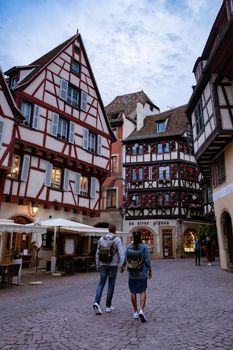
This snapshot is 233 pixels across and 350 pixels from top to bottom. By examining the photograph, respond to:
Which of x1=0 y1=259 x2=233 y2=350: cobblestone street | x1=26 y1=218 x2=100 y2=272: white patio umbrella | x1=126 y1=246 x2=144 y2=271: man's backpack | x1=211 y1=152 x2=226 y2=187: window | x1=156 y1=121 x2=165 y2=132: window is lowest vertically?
x1=0 y1=259 x2=233 y2=350: cobblestone street

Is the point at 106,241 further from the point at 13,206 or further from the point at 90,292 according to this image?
the point at 13,206

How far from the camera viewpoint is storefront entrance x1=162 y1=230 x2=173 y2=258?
31391 mm

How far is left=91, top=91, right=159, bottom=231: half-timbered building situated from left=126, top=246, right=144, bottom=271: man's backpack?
937 inches

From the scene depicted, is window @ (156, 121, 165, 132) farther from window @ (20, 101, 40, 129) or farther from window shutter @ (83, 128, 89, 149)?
window @ (20, 101, 40, 129)

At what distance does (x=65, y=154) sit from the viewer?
64.2 ft

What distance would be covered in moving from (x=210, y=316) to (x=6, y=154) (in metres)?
12.1

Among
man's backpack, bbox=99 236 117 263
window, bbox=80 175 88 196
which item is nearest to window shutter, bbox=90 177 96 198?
window, bbox=80 175 88 196

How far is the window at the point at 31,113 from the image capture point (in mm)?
17891

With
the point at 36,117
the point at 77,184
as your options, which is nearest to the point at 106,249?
the point at 36,117

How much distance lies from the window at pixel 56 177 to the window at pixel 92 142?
8.84ft

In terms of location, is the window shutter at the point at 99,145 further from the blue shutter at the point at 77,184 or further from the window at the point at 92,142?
the blue shutter at the point at 77,184

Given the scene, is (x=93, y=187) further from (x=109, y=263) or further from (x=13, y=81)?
(x=109, y=263)

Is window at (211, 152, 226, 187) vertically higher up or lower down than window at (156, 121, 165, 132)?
lower down

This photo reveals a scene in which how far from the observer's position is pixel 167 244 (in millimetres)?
31609
